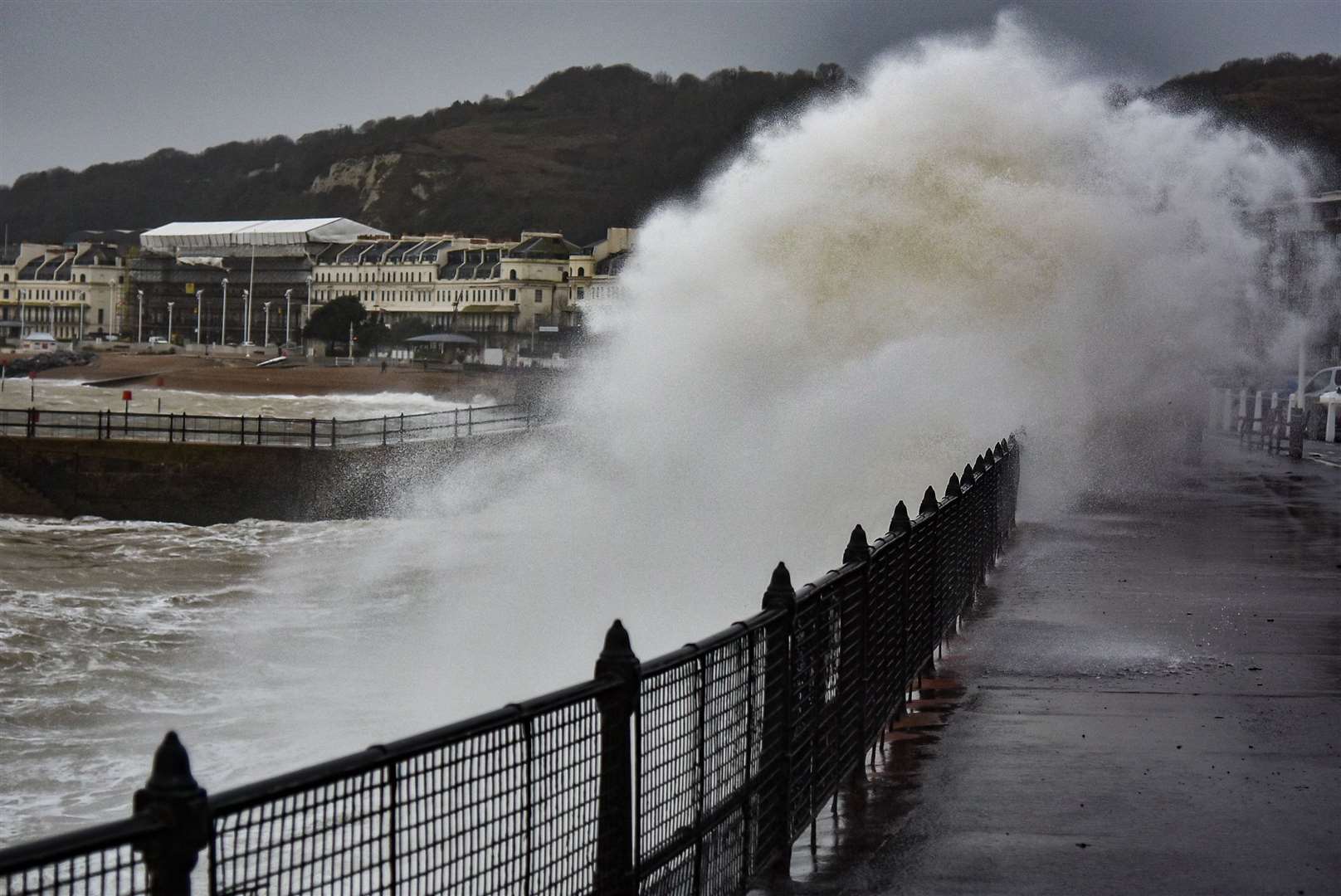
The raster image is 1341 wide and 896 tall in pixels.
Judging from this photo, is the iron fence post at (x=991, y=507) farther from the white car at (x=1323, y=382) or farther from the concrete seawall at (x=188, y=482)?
the white car at (x=1323, y=382)

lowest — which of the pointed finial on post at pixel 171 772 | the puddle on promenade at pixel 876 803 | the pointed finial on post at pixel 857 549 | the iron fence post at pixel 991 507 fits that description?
the puddle on promenade at pixel 876 803

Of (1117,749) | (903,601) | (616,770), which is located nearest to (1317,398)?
(903,601)

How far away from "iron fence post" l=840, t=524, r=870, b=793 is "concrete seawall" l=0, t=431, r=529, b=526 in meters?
32.3

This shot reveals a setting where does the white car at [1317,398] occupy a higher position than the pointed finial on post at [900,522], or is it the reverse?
the pointed finial on post at [900,522]

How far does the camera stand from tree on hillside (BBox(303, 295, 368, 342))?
15825cm

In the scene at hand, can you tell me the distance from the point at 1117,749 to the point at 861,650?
188 cm

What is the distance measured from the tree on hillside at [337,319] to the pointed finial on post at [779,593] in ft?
503

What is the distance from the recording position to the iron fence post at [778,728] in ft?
21.2

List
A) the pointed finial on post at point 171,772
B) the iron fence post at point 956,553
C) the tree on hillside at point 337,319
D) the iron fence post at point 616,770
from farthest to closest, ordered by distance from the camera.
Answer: the tree on hillside at point 337,319 → the iron fence post at point 956,553 → the iron fence post at point 616,770 → the pointed finial on post at point 171,772

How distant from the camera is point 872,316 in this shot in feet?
111

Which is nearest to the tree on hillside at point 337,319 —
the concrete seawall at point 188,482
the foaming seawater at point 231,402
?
the foaming seawater at point 231,402

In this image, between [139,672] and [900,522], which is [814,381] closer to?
[139,672]

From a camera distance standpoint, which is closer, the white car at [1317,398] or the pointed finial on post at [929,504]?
the pointed finial on post at [929,504]

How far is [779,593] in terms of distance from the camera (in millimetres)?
6457
